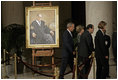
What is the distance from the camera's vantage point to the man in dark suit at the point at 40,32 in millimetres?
10016

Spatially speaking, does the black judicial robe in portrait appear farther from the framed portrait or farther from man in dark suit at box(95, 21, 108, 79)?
the framed portrait

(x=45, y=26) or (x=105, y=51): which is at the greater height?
(x=45, y=26)

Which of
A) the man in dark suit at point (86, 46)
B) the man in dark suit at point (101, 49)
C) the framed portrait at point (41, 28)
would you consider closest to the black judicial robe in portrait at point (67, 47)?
the man in dark suit at point (86, 46)

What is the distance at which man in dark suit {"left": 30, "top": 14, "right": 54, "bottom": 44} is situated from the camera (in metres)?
10.0

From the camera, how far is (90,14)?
390 inches

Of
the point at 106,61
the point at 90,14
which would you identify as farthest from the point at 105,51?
the point at 90,14

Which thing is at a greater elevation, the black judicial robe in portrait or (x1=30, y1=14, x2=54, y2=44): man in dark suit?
(x1=30, y1=14, x2=54, y2=44): man in dark suit

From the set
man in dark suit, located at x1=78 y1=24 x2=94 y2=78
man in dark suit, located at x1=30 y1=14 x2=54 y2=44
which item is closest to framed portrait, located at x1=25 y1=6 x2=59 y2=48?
man in dark suit, located at x1=30 y1=14 x2=54 y2=44

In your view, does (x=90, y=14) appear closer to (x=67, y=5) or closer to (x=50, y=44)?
(x=50, y=44)

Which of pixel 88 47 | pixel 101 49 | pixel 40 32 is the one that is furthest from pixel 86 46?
pixel 40 32

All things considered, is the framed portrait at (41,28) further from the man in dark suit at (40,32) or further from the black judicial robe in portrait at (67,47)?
the black judicial robe in portrait at (67,47)

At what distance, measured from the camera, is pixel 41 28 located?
10.0m

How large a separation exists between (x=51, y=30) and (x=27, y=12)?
36.9 inches

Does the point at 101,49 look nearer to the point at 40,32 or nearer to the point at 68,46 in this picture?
the point at 68,46
